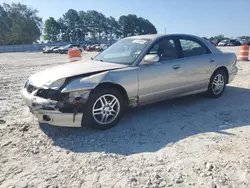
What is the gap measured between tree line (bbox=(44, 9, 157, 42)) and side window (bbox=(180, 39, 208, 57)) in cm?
9318

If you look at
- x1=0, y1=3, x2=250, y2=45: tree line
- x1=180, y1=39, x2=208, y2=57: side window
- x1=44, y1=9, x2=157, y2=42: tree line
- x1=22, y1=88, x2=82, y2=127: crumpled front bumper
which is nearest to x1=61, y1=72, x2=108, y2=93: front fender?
x1=22, y1=88, x2=82, y2=127: crumpled front bumper

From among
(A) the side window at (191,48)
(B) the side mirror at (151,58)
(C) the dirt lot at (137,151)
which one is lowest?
(C) the dirt lot at (137,151)

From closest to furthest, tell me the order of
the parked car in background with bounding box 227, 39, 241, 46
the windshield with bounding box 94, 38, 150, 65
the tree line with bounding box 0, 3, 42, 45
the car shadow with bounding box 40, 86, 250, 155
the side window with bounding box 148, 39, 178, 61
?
1. the car shadow with bounding box 40, 86, 250, 155
2. the windshield with bounding box 94, 38, 150, 65
3. the side window with bounding box 148, 39, 178, 61
4. the parked car in background with bounding box 227, 39, 241, 46
5. the tree line with bounding box 0, 3, 42, 45

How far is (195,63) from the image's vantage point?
5027 mm

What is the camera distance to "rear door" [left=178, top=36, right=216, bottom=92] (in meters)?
4.93

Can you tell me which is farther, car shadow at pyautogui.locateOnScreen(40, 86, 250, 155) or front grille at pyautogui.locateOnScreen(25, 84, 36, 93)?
front grille at pyautogui.locateOnScreen(25, 84, 36, 93)

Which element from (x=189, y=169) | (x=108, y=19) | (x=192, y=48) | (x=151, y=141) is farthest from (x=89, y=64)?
(x=108, y=19)

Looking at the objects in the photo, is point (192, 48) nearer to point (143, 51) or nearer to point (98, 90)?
point (143, 51)

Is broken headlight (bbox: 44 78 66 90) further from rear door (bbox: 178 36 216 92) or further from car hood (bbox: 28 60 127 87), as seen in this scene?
rear door (bbox: 178 36 216 92)

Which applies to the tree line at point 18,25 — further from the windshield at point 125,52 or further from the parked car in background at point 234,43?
the windshield at point 125,52

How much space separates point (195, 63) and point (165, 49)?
0.74 meters

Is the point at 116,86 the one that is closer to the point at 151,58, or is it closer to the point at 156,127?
the point at 151,58

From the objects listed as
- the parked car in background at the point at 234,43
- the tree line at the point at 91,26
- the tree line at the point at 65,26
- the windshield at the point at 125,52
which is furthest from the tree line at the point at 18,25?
the windshield at the point at 125,52

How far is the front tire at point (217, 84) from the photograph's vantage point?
217 inches
